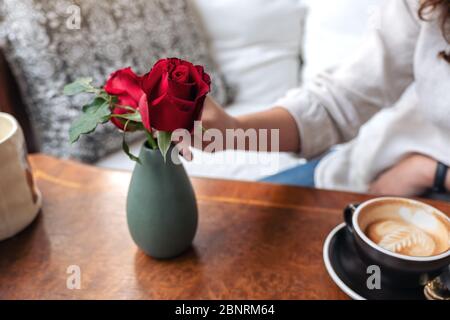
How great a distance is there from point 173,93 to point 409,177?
58cm

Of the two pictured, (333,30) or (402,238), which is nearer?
(402,238)

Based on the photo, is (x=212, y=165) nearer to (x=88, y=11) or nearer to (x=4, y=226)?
(x=88, y=11)

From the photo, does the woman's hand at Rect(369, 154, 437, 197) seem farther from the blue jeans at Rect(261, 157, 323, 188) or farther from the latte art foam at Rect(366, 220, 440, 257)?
the latte art foam at Rect(366, 220, 440, 257)

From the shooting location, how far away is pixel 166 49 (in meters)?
1.26

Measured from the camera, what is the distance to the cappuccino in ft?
1.72

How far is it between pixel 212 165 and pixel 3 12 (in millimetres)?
636

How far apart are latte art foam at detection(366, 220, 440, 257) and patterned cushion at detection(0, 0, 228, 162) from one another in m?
0.78

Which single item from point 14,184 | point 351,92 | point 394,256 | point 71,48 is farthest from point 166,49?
point 394,256

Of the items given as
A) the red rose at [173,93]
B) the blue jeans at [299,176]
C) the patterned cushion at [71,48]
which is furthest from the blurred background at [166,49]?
the red rose at [173,93]

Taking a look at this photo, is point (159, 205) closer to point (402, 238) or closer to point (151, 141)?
point (151, 141)

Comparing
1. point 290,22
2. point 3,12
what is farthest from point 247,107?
point 3,12

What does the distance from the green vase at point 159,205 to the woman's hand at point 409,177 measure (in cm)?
47

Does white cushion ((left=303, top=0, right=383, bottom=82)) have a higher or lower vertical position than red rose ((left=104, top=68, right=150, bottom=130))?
lower

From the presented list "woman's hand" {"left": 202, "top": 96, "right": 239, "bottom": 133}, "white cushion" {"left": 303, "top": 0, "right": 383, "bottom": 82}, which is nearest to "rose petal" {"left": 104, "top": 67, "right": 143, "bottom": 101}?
"woman's hand" {"left": 202, "top": 96, "right": 239, "bottom": 133}
